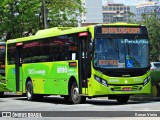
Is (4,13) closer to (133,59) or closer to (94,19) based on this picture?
(133,59)

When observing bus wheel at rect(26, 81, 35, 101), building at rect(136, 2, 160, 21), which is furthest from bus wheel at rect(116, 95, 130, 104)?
building at rect(136, 2, 160, 21)

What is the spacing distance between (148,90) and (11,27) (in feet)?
102

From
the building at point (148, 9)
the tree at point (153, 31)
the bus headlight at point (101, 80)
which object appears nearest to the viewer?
the bus headlight at point (101, 80)

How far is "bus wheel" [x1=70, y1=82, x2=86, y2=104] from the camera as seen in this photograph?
65.2 ft

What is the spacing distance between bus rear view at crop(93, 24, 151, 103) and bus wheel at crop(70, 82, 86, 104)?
4.35 ft

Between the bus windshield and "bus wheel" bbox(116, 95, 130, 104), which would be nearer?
the bus windshield

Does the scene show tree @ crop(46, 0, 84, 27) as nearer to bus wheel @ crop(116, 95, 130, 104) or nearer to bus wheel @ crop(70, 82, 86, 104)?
bus wheel @ crop(116, 95, 130, 104)

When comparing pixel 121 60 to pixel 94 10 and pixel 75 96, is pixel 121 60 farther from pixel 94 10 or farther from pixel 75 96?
pixel 94 10

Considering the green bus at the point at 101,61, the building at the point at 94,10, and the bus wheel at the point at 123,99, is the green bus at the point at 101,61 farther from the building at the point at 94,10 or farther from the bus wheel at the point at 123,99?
the building at the point at 94,10

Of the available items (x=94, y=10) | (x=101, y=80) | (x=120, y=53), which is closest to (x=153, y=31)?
(x=120, y=53)

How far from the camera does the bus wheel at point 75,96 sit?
782 inches

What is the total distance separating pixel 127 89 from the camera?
19.1m

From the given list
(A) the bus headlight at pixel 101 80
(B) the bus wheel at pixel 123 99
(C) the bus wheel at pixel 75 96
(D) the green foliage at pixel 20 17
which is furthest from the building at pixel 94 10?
(A) the bus headlight at pixel 101 80

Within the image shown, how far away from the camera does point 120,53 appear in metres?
19.1
